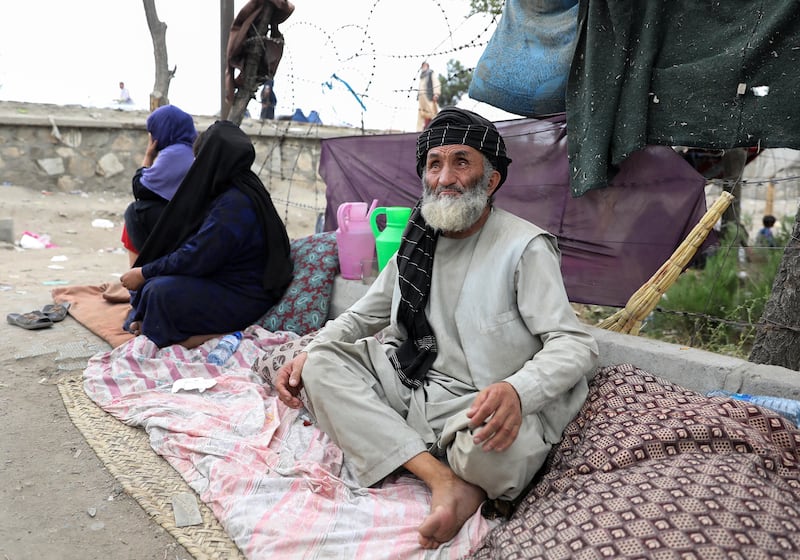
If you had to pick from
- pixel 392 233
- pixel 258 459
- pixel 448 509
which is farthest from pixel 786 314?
pixel 258 459

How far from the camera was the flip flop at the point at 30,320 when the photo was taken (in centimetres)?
415

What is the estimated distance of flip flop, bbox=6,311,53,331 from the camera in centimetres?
415

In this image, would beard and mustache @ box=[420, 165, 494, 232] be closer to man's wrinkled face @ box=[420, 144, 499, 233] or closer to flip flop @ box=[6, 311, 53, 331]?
man's wrinkled face @ box=[420, 144, 499, 233]

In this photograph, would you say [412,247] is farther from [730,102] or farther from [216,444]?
[730,102]

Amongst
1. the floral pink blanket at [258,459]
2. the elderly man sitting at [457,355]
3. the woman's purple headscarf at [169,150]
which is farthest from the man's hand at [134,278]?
the elderly man sitting at [457,355]

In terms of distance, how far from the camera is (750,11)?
2.49m

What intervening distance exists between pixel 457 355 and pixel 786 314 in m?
1.46

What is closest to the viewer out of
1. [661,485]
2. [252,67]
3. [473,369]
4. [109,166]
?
[661,485]

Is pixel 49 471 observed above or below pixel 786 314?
below

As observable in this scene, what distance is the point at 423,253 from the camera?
8.11 feet

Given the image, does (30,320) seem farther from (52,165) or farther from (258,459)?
(52,165)

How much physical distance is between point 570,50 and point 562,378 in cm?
178

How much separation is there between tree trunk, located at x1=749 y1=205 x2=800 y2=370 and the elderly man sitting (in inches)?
40.4

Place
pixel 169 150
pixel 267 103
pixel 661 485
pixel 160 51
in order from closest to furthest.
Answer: pixel 661 485 → pixel 169 150 → pixel 267 103 → pixel 160 51
